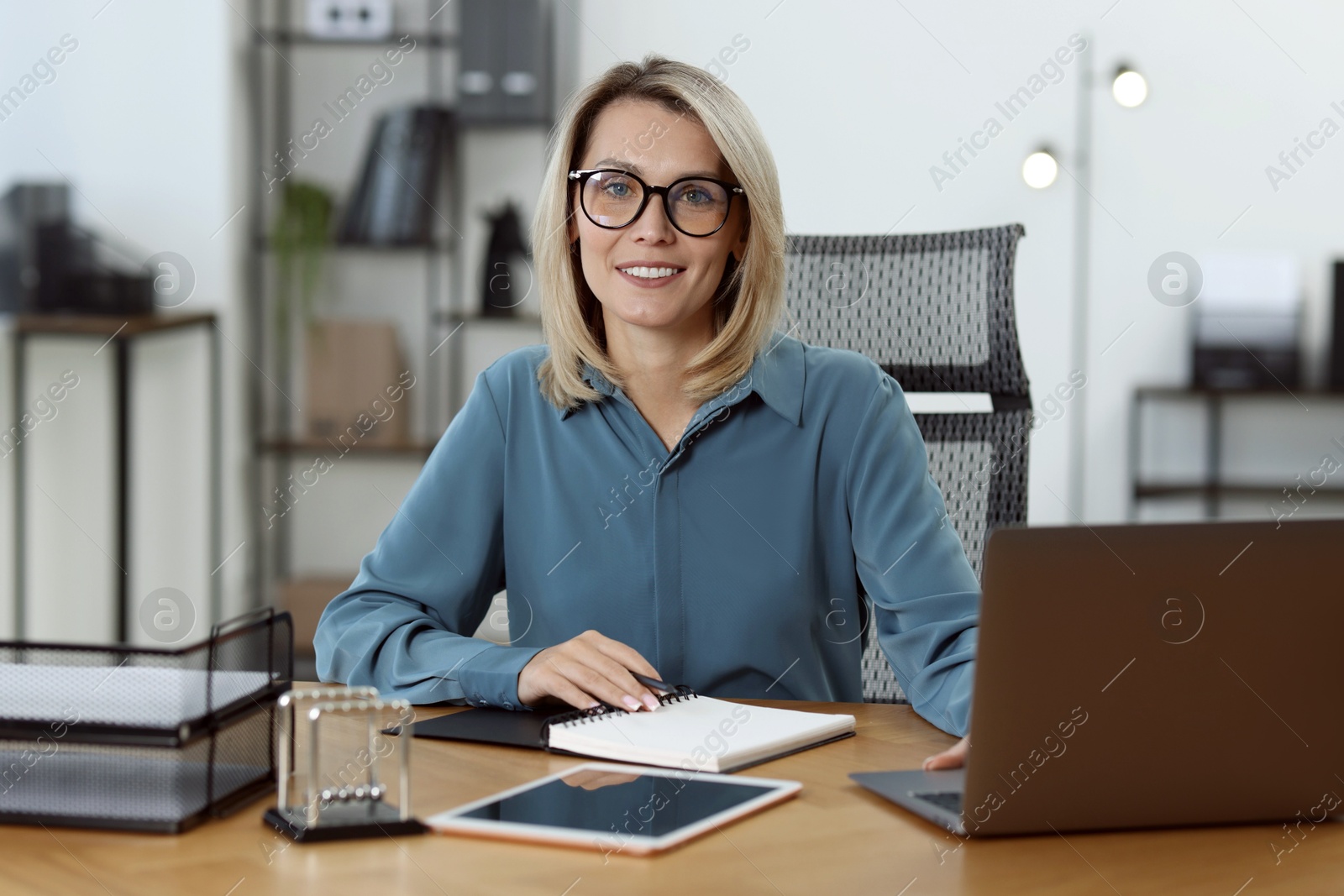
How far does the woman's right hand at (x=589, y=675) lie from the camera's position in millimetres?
1129

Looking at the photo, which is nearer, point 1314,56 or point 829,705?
point 829,705

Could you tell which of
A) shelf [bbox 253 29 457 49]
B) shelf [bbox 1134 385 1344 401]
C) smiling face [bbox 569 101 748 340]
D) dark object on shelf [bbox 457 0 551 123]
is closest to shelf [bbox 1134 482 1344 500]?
shelf [bbox 1134 385 1344 401]

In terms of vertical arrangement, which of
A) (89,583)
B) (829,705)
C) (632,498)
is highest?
(632,498)

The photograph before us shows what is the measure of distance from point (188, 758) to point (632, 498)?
671 millimetres

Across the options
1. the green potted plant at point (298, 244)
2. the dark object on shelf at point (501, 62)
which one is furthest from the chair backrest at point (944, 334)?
the green potted plant at point (298, 244)

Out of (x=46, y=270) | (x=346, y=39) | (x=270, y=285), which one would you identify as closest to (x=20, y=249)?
(x=46, y=270)

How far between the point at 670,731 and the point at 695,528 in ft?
1.37

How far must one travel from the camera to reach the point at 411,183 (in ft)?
12.1

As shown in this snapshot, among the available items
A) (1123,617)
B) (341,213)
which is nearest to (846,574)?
(1123,617)

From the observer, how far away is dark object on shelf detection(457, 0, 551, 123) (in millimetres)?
3635

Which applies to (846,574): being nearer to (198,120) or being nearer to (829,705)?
(829,705)

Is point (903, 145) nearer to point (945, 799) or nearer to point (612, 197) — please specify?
point (612, 197)

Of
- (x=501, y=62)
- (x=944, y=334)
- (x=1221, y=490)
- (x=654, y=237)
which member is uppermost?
(x=501, y=62)

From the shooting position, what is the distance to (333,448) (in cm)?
378
